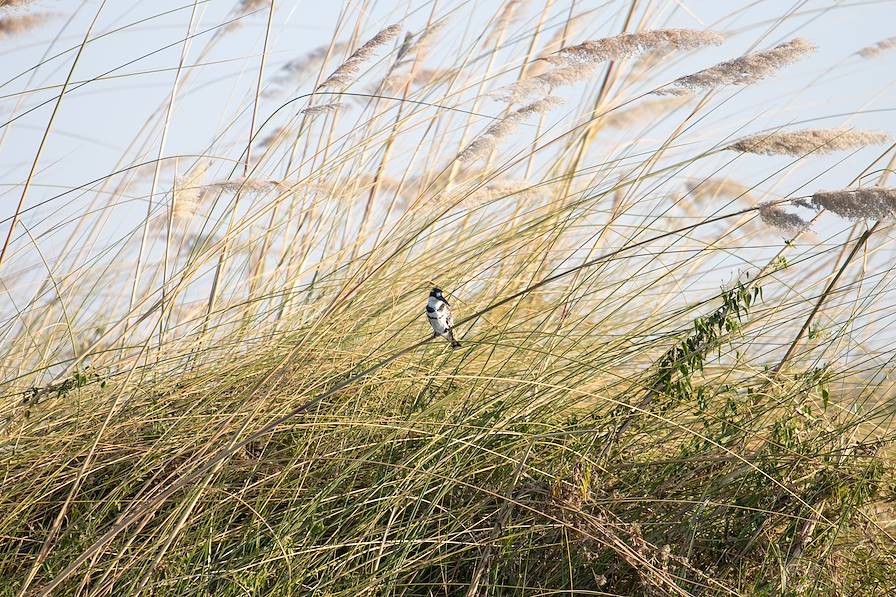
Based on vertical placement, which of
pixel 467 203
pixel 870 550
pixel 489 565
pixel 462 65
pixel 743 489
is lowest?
pixel 870 550

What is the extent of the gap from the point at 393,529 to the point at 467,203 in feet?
2.95

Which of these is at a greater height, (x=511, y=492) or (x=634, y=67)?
(x=634, y=67)

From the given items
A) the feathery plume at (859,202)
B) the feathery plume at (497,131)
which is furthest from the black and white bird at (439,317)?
the feathery plume at (859,202)

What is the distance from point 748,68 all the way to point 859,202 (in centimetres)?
57

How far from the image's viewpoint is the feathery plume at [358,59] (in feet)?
8.81

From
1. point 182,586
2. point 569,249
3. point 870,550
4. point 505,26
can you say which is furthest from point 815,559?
point 505,26

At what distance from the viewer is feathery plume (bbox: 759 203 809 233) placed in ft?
6.36

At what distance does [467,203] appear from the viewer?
2.61 meters

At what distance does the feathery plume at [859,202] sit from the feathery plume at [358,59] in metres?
1.33

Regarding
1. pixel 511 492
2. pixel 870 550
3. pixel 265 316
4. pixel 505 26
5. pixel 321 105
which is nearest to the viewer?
pixel 511 492

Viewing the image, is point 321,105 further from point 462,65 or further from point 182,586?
point 182,586

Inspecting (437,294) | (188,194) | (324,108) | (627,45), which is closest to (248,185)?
(324,108)

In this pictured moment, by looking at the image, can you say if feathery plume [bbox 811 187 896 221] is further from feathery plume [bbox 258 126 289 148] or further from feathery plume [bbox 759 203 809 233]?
feathery plume [bbox 258 126 289 148]

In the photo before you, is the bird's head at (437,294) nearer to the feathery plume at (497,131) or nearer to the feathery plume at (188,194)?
the feathery plume at (497,131)
